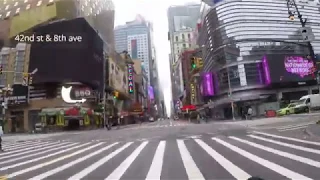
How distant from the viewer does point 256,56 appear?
8931cm

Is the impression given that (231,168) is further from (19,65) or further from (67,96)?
(19,65)

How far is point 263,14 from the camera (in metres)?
94.9

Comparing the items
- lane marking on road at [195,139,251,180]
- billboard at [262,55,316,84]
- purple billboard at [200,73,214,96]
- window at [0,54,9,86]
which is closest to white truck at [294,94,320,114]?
billboard at [262,55,316,84]

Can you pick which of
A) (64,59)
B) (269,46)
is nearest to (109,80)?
(64,59)

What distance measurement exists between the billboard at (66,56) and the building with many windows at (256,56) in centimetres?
3356

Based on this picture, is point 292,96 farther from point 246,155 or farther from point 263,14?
point 246,155

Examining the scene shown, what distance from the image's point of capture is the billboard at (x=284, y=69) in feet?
276

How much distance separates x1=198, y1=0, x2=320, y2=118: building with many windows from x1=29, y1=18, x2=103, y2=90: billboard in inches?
1321

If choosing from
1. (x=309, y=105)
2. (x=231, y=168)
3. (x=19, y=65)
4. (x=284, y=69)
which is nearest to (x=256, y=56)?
(x=284, y=69)

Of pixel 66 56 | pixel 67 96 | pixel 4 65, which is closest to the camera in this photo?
pixel 67 96

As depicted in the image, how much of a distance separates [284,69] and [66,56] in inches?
2061

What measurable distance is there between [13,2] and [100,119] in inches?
1271

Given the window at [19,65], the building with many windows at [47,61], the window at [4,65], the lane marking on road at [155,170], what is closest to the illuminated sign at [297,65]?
the building with many windows at [47,61]

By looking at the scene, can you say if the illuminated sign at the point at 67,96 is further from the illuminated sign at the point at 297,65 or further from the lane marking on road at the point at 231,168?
the lane marking on road at the point at 231,168
